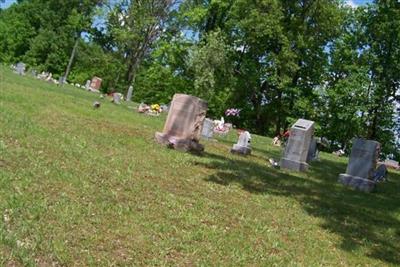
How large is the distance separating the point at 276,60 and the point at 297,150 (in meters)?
25.4

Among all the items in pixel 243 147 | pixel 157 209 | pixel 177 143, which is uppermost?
pixel 243 147

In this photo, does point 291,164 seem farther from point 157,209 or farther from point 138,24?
point 138,24

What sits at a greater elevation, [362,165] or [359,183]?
[362,165]

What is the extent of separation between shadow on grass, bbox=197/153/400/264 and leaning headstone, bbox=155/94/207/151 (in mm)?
673

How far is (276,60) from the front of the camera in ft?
134

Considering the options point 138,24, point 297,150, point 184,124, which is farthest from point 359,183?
point 138,24

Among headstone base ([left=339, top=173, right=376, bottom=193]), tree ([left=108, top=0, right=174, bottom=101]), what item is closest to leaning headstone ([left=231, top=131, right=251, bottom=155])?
headstone base ([left=339, top=173, right=376, bottom=193])

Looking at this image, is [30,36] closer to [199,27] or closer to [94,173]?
[199,27]

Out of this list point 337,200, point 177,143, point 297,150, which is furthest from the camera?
point 297,150

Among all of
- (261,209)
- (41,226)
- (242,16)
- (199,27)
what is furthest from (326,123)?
(41,226)

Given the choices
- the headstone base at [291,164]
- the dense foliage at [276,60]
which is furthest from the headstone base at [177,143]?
the dense foliage at [276,60]

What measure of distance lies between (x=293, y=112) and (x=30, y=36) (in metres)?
37.9

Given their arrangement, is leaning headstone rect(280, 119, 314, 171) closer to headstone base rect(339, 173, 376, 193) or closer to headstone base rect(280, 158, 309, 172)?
headstone base rect(280, 158, 309, 172)

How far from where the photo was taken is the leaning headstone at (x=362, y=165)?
14.6 m
